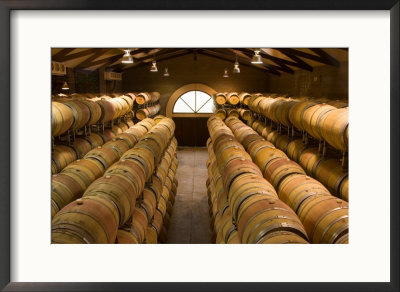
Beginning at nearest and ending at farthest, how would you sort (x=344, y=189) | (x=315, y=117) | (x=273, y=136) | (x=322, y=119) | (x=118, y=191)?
(x=118, y=191)
(x=344, y=189)
(x=322, y=119)
(x=315, y=117)
(x=273, y=136)

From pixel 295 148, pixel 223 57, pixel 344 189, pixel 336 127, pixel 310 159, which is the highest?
pixel 223 57

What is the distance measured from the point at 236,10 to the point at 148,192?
4.67 m

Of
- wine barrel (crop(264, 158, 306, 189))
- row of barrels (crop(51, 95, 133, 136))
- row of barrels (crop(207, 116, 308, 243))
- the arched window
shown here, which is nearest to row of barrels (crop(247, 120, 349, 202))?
wine barrel (crop(264, 158, 306, 189))

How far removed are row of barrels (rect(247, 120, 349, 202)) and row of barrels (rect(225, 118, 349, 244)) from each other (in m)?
0.34

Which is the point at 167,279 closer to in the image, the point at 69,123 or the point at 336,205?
the point at 336,205

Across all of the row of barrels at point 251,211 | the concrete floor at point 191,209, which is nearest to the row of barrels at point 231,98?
the concrete floor at point 191,209

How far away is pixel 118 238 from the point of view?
4402mm

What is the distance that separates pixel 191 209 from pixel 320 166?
423 centimetres

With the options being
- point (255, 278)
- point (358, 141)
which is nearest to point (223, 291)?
point (255, 278)

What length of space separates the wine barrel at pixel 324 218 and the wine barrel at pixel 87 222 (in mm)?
1720

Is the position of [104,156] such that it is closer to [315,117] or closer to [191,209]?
[315,117]

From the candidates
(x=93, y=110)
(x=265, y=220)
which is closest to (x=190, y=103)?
(x=93, y=110)

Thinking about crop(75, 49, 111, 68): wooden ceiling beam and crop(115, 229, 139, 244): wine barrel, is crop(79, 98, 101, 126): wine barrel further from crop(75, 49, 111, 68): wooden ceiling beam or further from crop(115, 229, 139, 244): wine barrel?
crop(75, 49, 111, 68): wooden ceiling beam

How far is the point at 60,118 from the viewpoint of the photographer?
5383mm
